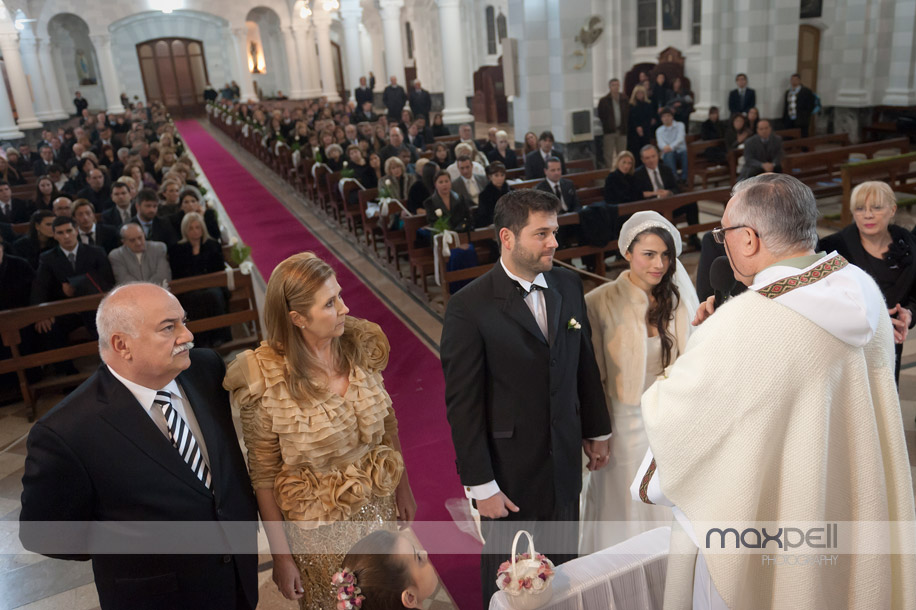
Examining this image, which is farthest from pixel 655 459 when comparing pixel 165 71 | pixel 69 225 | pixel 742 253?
pixel 165 71

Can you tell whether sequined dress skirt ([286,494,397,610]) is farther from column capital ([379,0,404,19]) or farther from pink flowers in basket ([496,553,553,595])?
column capital ([379,0,404,19])

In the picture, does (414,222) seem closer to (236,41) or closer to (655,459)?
(655,459)

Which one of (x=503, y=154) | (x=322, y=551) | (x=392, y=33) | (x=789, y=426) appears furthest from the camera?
(x=392, y=33)

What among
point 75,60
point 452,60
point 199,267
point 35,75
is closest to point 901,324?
point 199,267

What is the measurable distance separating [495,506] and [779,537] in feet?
3.86

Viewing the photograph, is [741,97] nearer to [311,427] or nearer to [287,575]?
[311,427]

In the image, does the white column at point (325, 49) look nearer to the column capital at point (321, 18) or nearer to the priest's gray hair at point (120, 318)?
the column capital at point (321, 18)

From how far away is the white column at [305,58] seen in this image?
32562 mm

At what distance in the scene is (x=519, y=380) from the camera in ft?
9.04

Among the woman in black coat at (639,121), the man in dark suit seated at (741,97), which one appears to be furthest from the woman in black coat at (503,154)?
the man in dark suit seated at (741,97)

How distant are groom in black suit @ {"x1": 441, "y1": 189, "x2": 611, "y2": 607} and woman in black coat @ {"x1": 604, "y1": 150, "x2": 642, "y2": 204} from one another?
5.77 m

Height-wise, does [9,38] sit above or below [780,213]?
above

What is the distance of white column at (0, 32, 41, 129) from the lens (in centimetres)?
2459

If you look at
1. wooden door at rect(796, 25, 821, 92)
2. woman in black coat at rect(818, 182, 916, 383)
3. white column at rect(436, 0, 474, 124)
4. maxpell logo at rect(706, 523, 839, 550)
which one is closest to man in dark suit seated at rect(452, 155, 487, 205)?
woman in black coat at rect(818, 182, 916, 383)
